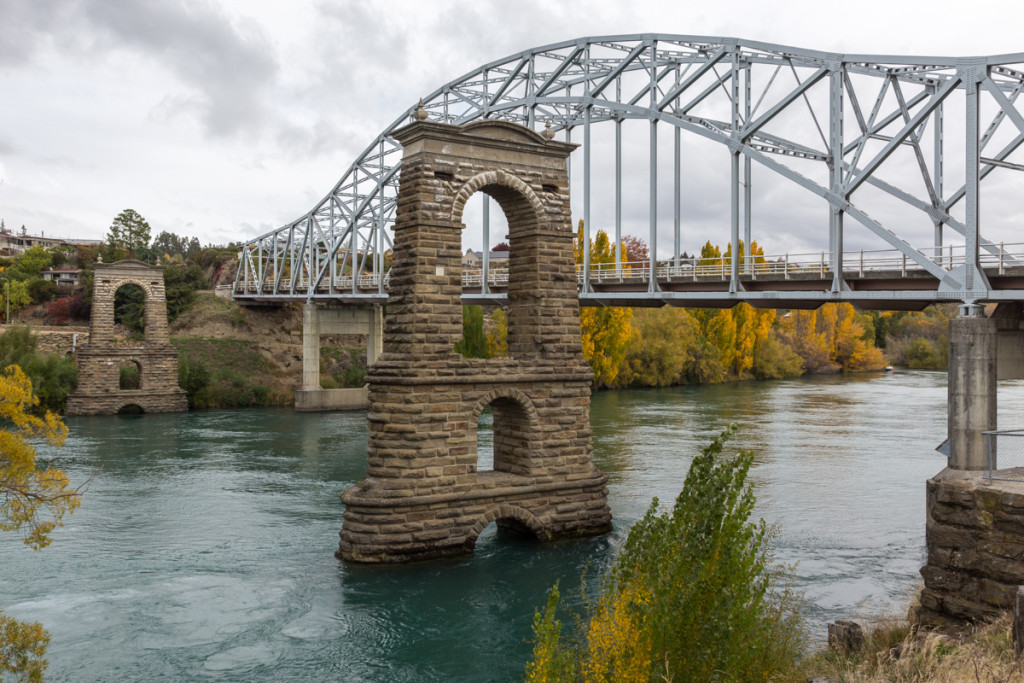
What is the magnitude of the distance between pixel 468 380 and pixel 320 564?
4.25m

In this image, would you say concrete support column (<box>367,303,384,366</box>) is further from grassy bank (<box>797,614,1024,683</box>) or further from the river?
grassy bank (<box>797,614,1024,683</box>)

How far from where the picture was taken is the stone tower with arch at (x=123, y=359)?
4281 centimetres

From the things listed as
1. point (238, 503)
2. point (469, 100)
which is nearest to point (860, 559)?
point (238, 503)

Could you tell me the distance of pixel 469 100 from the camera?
144ft

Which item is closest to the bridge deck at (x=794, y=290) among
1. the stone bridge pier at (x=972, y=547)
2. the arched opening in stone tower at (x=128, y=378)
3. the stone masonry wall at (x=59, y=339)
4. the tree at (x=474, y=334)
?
the stone bridge pier at (x=972, y=547)

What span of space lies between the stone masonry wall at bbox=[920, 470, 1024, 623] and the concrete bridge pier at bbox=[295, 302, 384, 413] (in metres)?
37.7

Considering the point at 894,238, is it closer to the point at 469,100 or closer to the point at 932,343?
the point at 469,100

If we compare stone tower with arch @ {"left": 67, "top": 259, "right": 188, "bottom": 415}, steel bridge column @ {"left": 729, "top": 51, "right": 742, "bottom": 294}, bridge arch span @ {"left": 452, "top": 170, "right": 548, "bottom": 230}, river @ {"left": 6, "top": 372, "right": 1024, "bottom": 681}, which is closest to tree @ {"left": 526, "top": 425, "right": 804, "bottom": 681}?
river @ {"left": 6, "top": 372, "right": 1024, "bottom": 681}

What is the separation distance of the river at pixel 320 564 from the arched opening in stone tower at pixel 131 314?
2632cm

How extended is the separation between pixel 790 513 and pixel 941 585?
24.9 ft

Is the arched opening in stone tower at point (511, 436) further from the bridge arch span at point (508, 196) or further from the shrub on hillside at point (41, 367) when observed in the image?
the shrub on hillside at point (41, 367)

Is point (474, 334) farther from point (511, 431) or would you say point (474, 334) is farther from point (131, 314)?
point (511, 431)

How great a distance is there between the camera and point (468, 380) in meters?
15.7

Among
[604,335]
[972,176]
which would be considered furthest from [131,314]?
[972,176]
